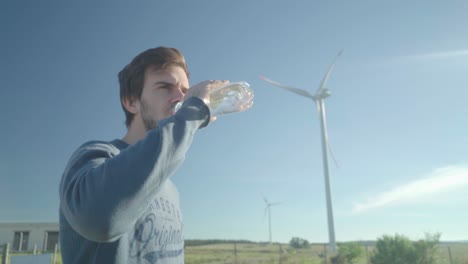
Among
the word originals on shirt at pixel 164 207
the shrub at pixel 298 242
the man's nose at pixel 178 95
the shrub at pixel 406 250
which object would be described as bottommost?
the shrub at pixel 298 242

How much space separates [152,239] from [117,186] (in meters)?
0.68

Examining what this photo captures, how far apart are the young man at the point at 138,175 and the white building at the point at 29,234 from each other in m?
45.0

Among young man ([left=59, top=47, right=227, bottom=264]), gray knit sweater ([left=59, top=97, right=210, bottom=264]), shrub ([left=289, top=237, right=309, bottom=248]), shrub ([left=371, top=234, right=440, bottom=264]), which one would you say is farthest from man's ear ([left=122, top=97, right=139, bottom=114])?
shrub ([left=289, top=237, right=309, bottom=248])

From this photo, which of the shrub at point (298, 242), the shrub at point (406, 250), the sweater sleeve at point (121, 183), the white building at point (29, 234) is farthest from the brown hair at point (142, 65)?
the shrub at point (298, 242)

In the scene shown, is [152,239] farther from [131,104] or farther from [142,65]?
[142,65]

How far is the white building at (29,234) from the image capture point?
4053 centimetres

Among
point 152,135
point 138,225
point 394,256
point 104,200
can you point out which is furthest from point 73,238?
point 394,256

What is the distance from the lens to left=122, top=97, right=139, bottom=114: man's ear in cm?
190

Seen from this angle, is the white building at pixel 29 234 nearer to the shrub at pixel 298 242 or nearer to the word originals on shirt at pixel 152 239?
the shrub at pixel 298 242

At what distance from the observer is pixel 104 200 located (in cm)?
101

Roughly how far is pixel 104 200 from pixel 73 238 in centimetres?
48

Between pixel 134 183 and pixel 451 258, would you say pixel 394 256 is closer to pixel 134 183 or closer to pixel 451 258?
pixel 451 258

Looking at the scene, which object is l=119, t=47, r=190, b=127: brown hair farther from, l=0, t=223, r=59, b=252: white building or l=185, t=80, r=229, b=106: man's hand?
l=0, t=223, r=59, b=252: white building

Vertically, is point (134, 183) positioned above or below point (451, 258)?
above
